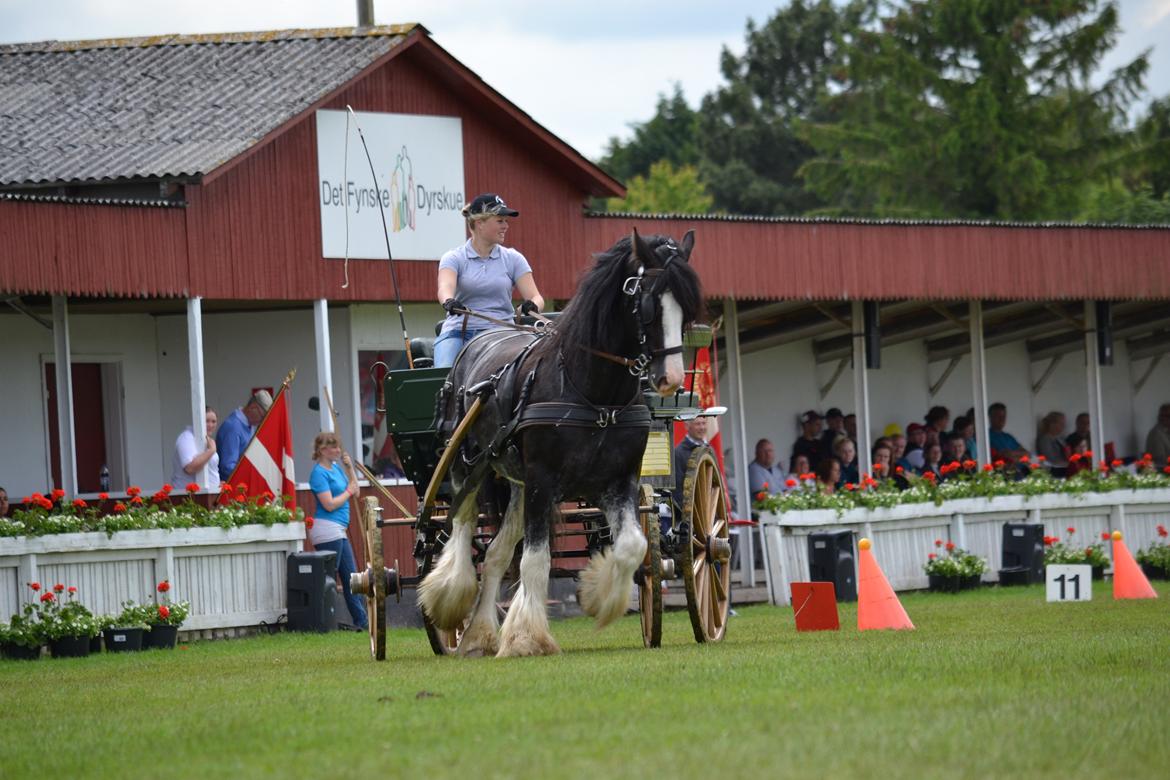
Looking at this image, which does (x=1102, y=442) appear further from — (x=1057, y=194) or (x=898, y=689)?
(x=1057, y=194)

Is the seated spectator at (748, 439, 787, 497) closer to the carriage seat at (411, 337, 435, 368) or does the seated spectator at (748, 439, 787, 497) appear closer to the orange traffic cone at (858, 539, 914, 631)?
the orange traffic cone at (858, 539, 914, 631)

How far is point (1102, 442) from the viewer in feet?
75.9

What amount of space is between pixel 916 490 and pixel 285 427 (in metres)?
6.68

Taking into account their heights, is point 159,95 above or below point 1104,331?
above

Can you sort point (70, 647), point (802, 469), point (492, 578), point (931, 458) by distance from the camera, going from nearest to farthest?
point (492, 578) → point (70, 647) → point (802, 469) → point (931, 458)

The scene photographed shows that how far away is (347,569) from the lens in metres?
16.9

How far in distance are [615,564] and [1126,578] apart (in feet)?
26.4

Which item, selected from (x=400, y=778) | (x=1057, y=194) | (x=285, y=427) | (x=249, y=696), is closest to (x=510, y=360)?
(x=249, y=696)

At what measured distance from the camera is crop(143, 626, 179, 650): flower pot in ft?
48.8

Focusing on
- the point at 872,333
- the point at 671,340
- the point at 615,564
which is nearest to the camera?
the point at 671,340

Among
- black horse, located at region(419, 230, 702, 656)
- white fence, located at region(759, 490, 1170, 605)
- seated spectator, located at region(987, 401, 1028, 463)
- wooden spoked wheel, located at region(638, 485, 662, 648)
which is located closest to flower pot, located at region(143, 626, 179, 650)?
wooden spoked wheel, located at region(638, 485, 662, 648)

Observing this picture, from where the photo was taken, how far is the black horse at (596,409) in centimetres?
963

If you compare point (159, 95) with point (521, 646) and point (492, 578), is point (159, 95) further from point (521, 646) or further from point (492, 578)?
point (521, 646)

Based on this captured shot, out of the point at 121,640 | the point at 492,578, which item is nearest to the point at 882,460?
the point at 121,640
